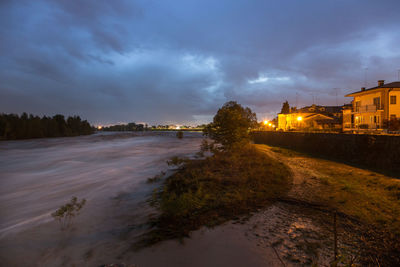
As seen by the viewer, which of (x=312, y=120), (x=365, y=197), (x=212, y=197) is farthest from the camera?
(x=312, y=120)

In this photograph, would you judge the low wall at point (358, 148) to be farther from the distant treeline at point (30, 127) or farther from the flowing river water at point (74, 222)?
the distant treeline at point (30, 127)

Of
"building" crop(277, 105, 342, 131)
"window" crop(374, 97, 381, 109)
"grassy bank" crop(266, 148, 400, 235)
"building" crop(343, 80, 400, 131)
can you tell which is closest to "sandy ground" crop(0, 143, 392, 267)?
"grassy bank" crop(266, 148, 400, 235)

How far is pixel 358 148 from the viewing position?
17516 mm

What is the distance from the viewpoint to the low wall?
14281 mm

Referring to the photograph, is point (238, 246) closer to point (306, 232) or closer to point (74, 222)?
point (306, 232)

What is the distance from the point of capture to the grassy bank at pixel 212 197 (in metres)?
6.71

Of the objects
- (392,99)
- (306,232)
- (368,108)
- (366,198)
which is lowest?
(306,232)

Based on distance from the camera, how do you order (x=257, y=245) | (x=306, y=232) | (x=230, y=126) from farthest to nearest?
(x=230, y=126)
(x=306, y=232)
(x=257, y=245)

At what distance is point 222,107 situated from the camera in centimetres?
1770

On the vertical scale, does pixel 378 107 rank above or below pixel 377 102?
below

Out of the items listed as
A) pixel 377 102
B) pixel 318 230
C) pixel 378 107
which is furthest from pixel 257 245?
pixel 377 102

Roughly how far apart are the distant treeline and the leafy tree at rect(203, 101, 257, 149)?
349 ft

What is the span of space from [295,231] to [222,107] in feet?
43.4

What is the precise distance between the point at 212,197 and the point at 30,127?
117487 mm
